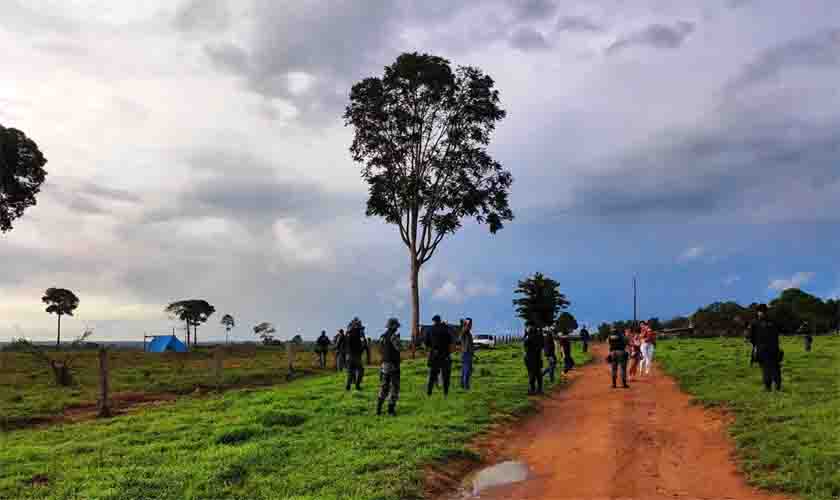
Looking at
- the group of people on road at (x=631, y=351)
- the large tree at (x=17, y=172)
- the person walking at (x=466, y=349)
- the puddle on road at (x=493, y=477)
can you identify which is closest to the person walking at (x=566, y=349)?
the group of people on road at (x=631, y=351)

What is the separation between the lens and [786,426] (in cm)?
1166

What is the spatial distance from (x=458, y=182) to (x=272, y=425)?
1028 inches

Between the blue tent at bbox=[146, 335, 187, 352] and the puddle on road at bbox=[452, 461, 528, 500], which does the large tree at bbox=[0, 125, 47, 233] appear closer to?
the blue tent at bbox=[146, 335, 187, 352]

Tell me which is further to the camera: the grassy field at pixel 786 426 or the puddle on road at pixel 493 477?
the puddle on road at pixel 493 477

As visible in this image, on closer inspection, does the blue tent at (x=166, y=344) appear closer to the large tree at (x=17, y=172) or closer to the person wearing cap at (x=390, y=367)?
the large tree at (x=17, y=172)

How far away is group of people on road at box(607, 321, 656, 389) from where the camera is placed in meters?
20.0

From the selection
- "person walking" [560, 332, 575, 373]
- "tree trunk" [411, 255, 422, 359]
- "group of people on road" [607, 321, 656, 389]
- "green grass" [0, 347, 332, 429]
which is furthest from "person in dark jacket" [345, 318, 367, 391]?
"tree trunk" [411, 255, 422, 359]

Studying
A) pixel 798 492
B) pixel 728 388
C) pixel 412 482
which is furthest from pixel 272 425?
pixel 728 388

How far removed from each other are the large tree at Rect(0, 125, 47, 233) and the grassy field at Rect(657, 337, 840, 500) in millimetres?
37595

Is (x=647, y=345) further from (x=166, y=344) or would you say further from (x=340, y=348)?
(x=166, y=344)

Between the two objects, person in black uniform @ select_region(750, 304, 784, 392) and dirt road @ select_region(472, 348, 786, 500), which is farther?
person in black uniform @ select_region(750, 304, 784, 392)

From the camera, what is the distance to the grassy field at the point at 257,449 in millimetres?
9047

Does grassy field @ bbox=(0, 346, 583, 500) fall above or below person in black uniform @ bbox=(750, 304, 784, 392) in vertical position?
below

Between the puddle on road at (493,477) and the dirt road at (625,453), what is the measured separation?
18cm
